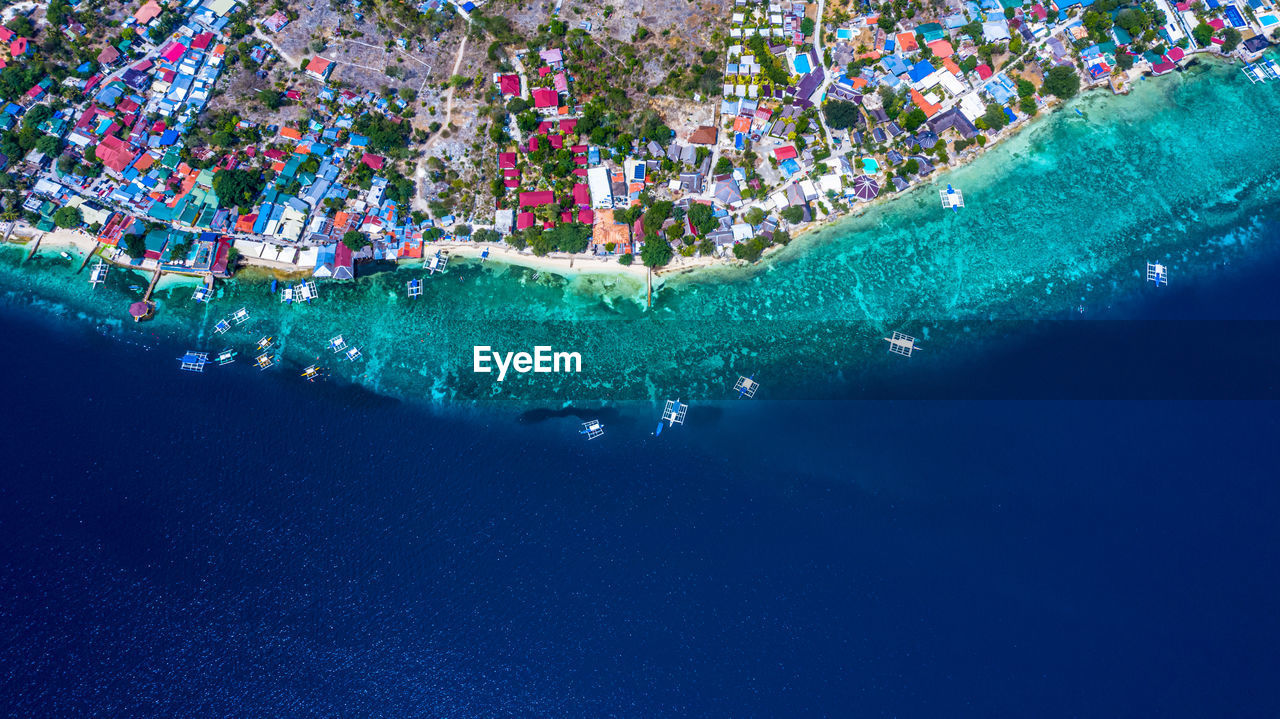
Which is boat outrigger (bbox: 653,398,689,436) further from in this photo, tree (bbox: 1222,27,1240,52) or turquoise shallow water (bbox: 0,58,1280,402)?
tree (bbox: 1222,27,1240,52)

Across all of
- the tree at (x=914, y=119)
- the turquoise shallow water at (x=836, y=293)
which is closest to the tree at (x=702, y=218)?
the turquoise shallow water at (x=836, y=293)

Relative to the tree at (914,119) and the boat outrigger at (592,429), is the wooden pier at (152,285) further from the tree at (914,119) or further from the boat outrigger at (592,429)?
the tree at (914,119)

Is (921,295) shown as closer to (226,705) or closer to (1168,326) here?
(1168,326)

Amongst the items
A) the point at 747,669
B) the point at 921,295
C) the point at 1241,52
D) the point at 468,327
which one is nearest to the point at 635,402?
the point at 468,327

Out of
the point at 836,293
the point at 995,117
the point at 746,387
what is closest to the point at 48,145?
the point at 746,387

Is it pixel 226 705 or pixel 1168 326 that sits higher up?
pixel 1168 326

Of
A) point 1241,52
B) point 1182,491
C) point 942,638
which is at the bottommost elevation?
point 942,638

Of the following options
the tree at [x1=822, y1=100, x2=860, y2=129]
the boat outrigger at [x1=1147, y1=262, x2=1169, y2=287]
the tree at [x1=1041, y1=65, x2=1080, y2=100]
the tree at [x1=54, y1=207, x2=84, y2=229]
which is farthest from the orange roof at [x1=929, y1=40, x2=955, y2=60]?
the tree at [x1=54, y1=207, x2=84, y2=229]
